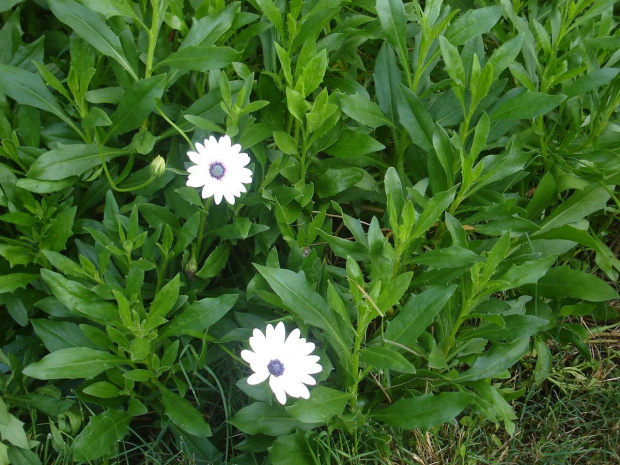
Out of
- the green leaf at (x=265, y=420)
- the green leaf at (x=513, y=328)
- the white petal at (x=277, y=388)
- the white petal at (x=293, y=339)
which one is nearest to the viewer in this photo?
the white petal at (x=277, y=388)

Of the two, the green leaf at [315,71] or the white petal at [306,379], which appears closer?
the white petal at [306,379]

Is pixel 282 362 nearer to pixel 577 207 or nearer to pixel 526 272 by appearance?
pixel 526 272

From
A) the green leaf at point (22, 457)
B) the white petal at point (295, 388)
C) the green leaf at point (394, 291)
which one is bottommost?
the white petal at point (295, 388)

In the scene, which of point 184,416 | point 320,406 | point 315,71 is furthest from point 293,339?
point 315,71

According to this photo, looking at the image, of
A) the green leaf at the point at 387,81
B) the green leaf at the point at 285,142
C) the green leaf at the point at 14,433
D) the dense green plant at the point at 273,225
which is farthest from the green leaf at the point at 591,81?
the green leaf at the point at 14,433

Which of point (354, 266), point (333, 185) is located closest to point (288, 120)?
point (333, 185)

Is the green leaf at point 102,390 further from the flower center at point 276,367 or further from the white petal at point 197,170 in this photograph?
the white petal at point 197,170
